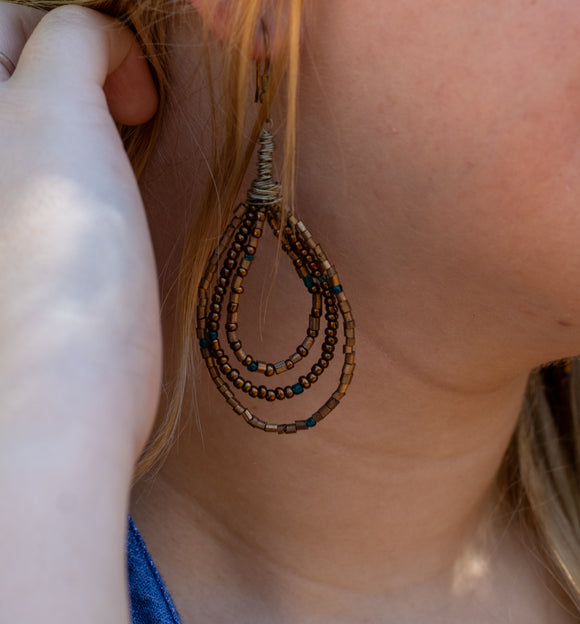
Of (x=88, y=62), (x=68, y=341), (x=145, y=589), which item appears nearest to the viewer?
(x=68, y=341)

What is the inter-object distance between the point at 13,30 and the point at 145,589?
84 cm

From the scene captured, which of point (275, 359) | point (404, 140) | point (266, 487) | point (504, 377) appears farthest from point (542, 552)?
point (404, 140)

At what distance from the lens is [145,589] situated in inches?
48.4

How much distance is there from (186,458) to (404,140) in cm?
64

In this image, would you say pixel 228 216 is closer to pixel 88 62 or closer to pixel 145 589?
pixel 88 62

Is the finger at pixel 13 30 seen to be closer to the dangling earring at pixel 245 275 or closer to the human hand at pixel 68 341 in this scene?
the human hand at pixel 68 341

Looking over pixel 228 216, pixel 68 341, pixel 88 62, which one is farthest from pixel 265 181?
pixel 68 341

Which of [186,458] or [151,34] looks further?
[186,458]

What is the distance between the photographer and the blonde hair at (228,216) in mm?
1021

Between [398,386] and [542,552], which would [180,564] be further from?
[542,552]

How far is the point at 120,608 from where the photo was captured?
2.20 ft

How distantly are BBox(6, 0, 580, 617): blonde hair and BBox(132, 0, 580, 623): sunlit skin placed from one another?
40mm

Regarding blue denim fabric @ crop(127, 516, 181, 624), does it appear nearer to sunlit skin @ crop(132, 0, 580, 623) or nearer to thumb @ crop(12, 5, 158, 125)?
sunlit skin @ crop(132, 0, 580, 623)

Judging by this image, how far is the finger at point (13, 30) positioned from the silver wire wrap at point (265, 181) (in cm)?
34
